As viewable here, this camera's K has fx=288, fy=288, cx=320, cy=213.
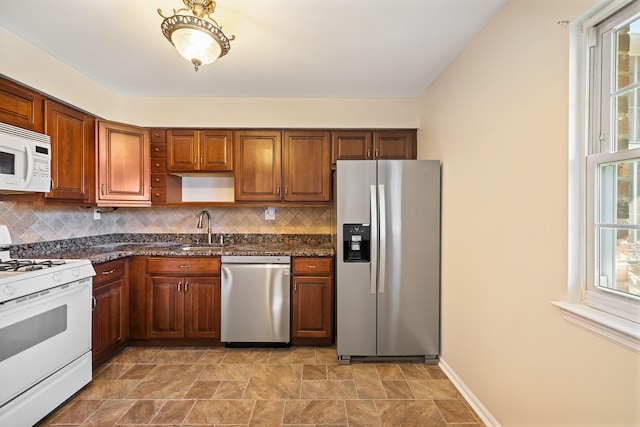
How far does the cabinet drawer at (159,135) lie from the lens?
9.94 feet

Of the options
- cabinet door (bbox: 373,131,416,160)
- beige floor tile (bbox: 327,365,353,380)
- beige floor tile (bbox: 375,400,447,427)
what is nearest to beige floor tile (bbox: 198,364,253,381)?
beige floor tile (bbox: 327,365,353,380)

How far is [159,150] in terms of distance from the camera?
303cm

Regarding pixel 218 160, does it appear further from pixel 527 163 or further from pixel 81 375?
pixel 527 163

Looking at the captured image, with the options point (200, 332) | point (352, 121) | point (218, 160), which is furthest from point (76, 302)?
point (352, 121)

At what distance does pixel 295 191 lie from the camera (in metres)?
3.05

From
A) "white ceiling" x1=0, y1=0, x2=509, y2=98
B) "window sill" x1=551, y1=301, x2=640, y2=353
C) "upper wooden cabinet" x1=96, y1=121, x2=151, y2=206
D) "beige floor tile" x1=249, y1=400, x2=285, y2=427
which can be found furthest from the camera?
"upper wooden cabinet" x1=96, y1=121, x2=151, y2=206

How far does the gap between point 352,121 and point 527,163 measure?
1.86 metres

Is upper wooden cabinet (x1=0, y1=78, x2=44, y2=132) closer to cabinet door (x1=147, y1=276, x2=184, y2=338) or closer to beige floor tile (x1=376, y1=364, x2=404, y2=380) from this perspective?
cabinet door (x1=147, y1=276, x2=184, y2=338)

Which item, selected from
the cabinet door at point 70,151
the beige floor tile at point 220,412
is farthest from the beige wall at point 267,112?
the beige floor tile at point 220,412

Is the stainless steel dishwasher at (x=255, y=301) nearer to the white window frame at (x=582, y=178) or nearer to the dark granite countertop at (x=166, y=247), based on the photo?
the dark granite countertop at (x=166, y=247)

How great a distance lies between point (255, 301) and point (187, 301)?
66 cm

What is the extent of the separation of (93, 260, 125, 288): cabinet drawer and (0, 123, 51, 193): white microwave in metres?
0.70

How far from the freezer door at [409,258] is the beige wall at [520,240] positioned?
22 centimetres

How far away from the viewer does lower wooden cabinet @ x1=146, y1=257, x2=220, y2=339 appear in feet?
9.01
